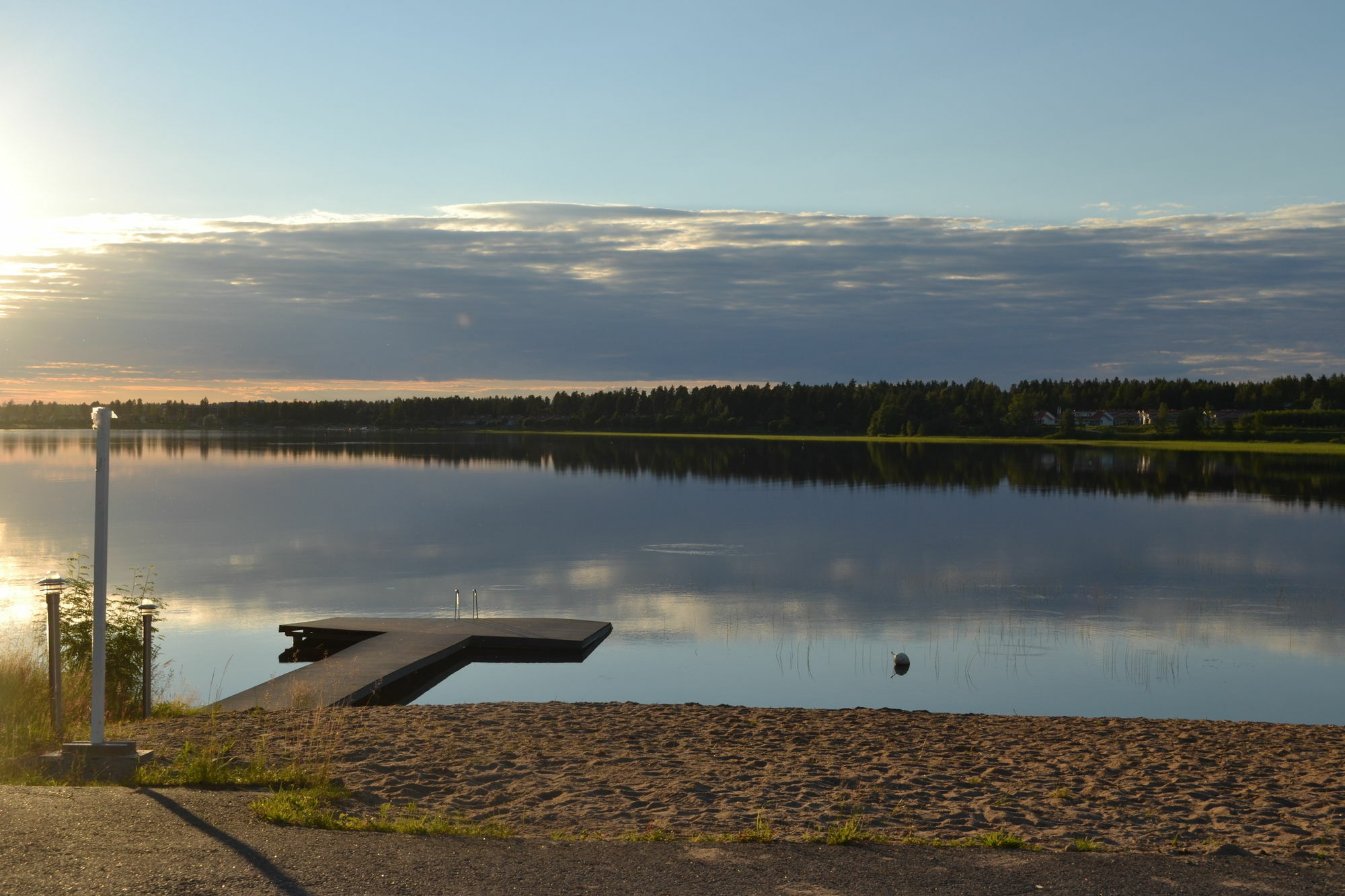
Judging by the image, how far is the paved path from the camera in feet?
20.3

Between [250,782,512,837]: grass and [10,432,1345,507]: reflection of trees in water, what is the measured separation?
54.1 metres

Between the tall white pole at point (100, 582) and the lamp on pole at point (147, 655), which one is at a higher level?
the tall white pole at point (100, 582)

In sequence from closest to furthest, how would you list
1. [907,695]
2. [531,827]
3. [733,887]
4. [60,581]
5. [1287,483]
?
[733,887] < [531,827] < [60,581] < [907,695] < [1287,483]

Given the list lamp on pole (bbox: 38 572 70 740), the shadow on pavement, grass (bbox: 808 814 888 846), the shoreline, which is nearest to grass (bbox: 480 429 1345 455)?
the shoreline

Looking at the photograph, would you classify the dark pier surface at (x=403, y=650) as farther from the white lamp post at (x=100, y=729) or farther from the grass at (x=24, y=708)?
the white lamp post at (x=100, y=729)

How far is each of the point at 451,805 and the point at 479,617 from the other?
46.1ft

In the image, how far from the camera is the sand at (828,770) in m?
7.92

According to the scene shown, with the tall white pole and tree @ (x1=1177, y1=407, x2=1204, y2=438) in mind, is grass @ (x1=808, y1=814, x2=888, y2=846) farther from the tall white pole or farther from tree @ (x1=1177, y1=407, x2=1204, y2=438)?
tree @ (x1=1177, y1=407, x2=1204, y2=438)

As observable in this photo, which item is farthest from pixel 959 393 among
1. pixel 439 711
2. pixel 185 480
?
pixel 439 711

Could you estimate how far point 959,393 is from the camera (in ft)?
589

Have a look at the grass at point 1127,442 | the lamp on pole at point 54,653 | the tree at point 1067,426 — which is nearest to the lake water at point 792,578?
the lamp on pole at point 54,653

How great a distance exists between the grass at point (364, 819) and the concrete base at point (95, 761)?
133 cm

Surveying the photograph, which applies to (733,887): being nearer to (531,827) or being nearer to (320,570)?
(531,827)

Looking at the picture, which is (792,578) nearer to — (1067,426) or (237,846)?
(237,846)
